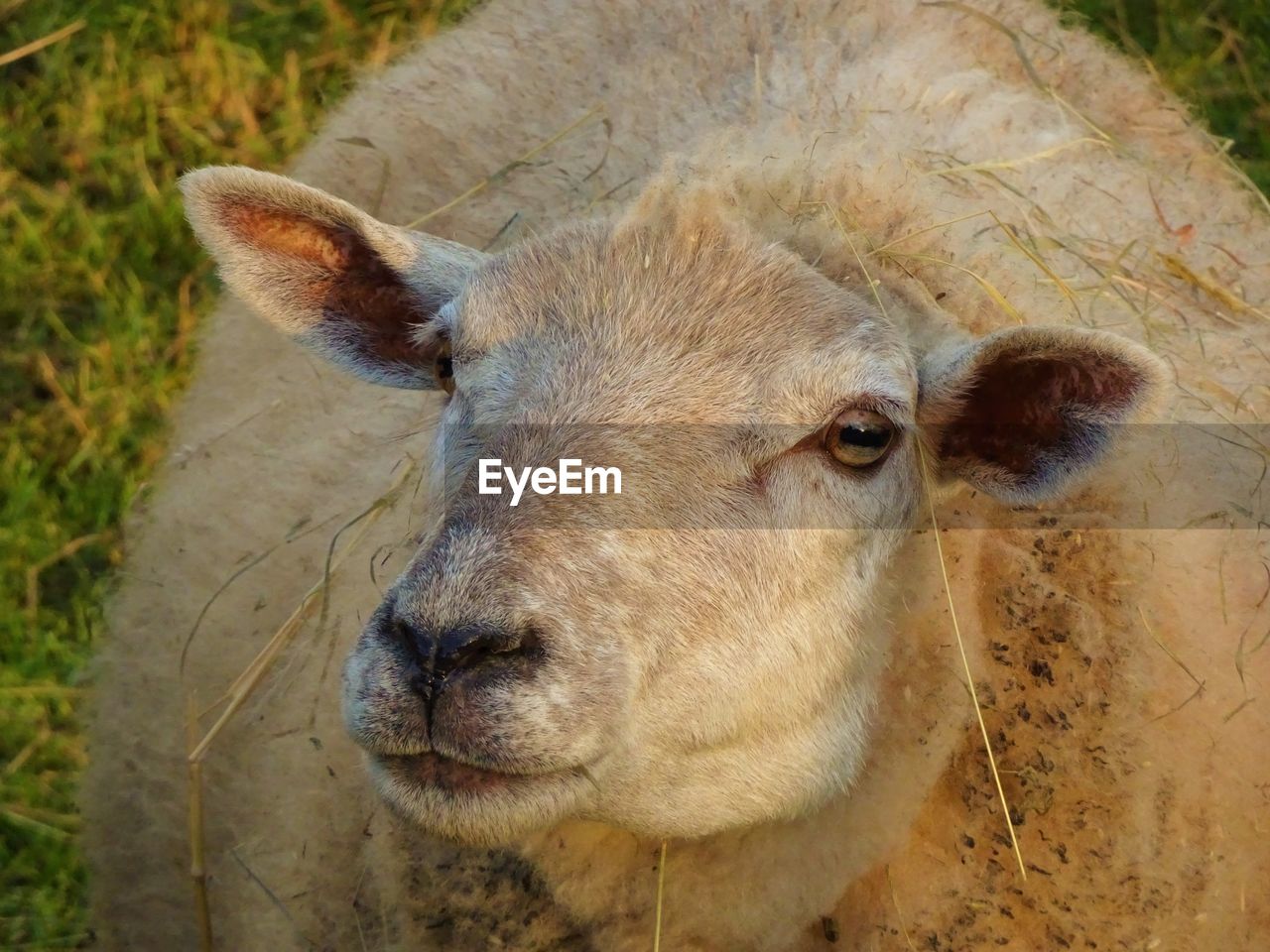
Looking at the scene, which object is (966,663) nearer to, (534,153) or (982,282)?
(982,282)

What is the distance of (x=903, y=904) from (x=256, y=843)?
63.5 inches

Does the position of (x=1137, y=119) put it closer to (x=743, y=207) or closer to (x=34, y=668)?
(x=743, y=207)

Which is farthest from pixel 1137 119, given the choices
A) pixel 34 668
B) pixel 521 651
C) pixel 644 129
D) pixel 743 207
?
pixel 34 668

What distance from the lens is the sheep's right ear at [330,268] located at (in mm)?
3188

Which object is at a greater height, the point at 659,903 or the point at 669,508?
the point at 669,508

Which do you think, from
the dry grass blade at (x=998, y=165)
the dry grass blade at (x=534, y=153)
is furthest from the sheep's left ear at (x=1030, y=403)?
the dry grass blade at (x=534, y=153)

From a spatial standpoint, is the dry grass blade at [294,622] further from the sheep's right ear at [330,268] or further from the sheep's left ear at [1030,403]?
the sheep's left ear at [1030,403]

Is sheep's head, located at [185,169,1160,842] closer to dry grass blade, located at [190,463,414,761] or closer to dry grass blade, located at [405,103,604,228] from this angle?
dry grass blade, located at [190,463,414,761]

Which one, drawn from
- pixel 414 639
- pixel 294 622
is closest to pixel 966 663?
pixel 414 639

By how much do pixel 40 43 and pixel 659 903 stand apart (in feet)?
17.3

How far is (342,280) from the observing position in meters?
3.42

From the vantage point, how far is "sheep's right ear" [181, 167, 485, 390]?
319 centimetres

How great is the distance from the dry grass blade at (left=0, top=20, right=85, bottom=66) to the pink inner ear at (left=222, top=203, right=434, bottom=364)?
393cm

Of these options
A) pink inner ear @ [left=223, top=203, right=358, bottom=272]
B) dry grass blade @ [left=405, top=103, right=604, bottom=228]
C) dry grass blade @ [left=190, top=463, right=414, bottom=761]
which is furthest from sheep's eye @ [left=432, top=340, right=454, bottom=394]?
dry grass blade @ [left=405, top=103, right=604, bottom=228]
